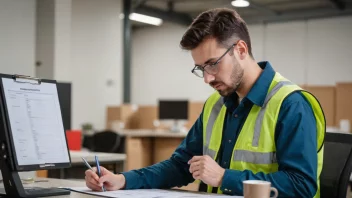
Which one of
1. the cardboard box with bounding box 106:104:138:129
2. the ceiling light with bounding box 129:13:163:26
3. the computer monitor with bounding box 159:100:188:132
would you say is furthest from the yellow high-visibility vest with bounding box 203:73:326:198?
the ceiling light with bounding box 129:13:163:26

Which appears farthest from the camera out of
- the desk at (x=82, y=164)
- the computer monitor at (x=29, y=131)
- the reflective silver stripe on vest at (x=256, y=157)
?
the desk at (x=82, y=164)

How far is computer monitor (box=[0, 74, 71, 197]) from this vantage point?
4.61 ft

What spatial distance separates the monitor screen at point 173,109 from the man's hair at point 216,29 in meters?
5.96

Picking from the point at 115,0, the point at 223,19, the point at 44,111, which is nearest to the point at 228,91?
the point at 223,19

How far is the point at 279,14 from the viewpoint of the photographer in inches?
392

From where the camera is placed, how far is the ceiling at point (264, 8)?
30.2 ft

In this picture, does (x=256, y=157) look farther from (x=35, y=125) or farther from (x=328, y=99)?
(x=328, y=99)

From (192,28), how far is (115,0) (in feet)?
23.0

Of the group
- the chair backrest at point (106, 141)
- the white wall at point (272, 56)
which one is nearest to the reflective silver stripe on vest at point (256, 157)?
the chair backrest at point (106, 141)

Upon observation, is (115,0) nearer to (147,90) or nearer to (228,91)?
(147,90)

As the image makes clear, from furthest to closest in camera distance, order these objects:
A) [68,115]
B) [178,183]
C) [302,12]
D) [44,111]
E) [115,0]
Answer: [302,12] < [115,0] < [68,115] < [178,183] < [44,111]

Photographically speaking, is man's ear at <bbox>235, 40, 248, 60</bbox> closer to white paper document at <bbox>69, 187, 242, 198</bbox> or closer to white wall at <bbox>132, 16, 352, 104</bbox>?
white paper document at <bbox>69, 187, 242, 198</bbox>

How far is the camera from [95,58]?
26.2 feet

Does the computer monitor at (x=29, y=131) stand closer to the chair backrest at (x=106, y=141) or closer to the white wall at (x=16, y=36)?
the white wall at (x=16, y=36)
